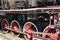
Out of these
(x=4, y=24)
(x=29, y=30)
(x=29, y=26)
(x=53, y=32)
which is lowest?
(x=4, y=24)

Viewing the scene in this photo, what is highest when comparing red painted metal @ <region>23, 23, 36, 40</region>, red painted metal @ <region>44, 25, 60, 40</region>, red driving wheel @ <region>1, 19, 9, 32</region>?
red painted metal @ <region>44, 25, 60, 40</region>

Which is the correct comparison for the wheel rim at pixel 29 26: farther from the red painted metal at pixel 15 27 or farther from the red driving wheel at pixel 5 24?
the red driving wheel at pixel 5 24

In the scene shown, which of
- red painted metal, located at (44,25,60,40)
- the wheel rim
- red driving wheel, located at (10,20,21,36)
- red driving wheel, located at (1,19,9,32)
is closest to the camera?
red painted metal, located at (44,25,60,40)

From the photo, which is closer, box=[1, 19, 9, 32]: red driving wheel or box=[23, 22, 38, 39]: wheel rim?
box=[23, 22, 38, 39]: wheel rim

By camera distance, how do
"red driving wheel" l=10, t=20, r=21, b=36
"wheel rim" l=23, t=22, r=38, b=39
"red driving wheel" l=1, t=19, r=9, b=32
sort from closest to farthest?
"wheel rim" l=23, t=22, r=38, b=39 → "red driving wheel" l=10, t=20, r=21, b=36 → "red driving wheel" l=1, t=19, r=9, b=32

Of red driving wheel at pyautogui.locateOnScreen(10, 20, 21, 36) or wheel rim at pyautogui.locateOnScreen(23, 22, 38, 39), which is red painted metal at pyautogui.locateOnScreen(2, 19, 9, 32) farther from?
wheel rim at pyautogui.locateOnScreen(23, 22, 38, 39)

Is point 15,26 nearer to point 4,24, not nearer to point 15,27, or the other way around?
point 15,27

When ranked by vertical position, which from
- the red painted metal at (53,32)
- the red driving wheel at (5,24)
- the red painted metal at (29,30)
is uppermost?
the red painted metal at (53,32)

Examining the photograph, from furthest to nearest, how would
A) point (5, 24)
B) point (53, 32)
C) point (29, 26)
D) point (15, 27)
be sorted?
point (5, 24)
point (15, 27)
point (29, 26)
point (53, 32)

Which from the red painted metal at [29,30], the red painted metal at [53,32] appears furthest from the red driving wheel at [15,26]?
the red painted metal at [53,32]

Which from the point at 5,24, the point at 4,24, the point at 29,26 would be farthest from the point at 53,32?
the point at 4,24

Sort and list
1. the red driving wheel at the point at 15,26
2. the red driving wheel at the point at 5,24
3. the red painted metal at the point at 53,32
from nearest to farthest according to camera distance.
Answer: the red painted metal at the point at 53,32
the red driving wheel at the point at 15,26
the red driving wheel at the point at 5,24

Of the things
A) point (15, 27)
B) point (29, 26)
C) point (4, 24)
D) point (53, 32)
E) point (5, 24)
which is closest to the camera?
point (53, 32)

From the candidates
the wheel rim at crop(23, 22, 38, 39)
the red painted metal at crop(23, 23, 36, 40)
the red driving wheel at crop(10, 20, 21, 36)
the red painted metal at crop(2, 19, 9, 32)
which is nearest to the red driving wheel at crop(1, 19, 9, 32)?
the red painted metal at crop(2, 19, 9, 32)
